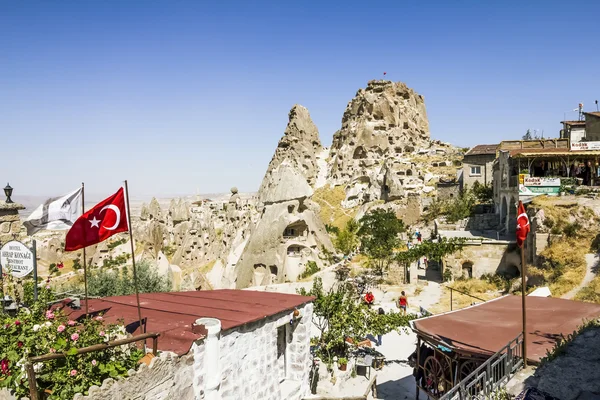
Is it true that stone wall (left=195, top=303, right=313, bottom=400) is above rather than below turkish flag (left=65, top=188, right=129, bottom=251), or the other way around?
below

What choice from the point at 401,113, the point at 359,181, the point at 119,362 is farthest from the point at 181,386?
the point at 401,113

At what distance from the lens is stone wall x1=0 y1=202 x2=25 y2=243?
898cm

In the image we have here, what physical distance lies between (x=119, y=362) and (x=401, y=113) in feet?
253

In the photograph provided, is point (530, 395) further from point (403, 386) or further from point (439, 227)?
point (439, 227)

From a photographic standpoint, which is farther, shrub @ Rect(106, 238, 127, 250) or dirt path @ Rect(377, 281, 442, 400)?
shrub @ Rect(106, 238, 127, 250)

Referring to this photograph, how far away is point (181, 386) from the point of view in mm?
5836

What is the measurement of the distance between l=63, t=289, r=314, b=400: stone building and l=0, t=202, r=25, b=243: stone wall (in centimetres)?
241

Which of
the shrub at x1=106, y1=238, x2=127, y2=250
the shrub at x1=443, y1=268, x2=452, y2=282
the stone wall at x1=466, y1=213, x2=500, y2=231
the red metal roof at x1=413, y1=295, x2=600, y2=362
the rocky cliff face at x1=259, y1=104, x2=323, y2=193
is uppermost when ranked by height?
the rocky cliff face at x1=259, y1=104, x2=323, y2=193

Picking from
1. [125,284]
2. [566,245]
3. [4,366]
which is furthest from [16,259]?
[566,245]

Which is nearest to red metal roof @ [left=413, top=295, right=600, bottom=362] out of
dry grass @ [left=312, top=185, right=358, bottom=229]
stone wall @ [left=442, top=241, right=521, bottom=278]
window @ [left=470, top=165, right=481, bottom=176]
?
stone wall @ [left=442, top=241, right=521, bottom=278]

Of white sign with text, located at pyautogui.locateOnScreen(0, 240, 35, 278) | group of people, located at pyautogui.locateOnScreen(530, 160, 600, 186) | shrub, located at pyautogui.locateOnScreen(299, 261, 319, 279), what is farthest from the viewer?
group of people, located at pyautogui.locateOnScreen(530, 160, 600, 186)

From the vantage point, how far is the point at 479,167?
45250 millimetres

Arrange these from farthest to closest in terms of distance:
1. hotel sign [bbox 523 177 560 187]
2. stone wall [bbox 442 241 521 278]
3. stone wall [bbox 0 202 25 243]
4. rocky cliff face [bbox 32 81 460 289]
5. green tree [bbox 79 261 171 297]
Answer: stone wall [bbox 442 241 521 278], hotel sign [bbox 523 177 560 187], green tree [bbox 79 261 171 297], rocky cliff face [bbox 32 81 460 289], stone wall [bbox 0 202 25 243]

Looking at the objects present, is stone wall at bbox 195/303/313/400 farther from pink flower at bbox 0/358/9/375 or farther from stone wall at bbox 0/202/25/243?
stone wall at bbox 0/202/25/243
